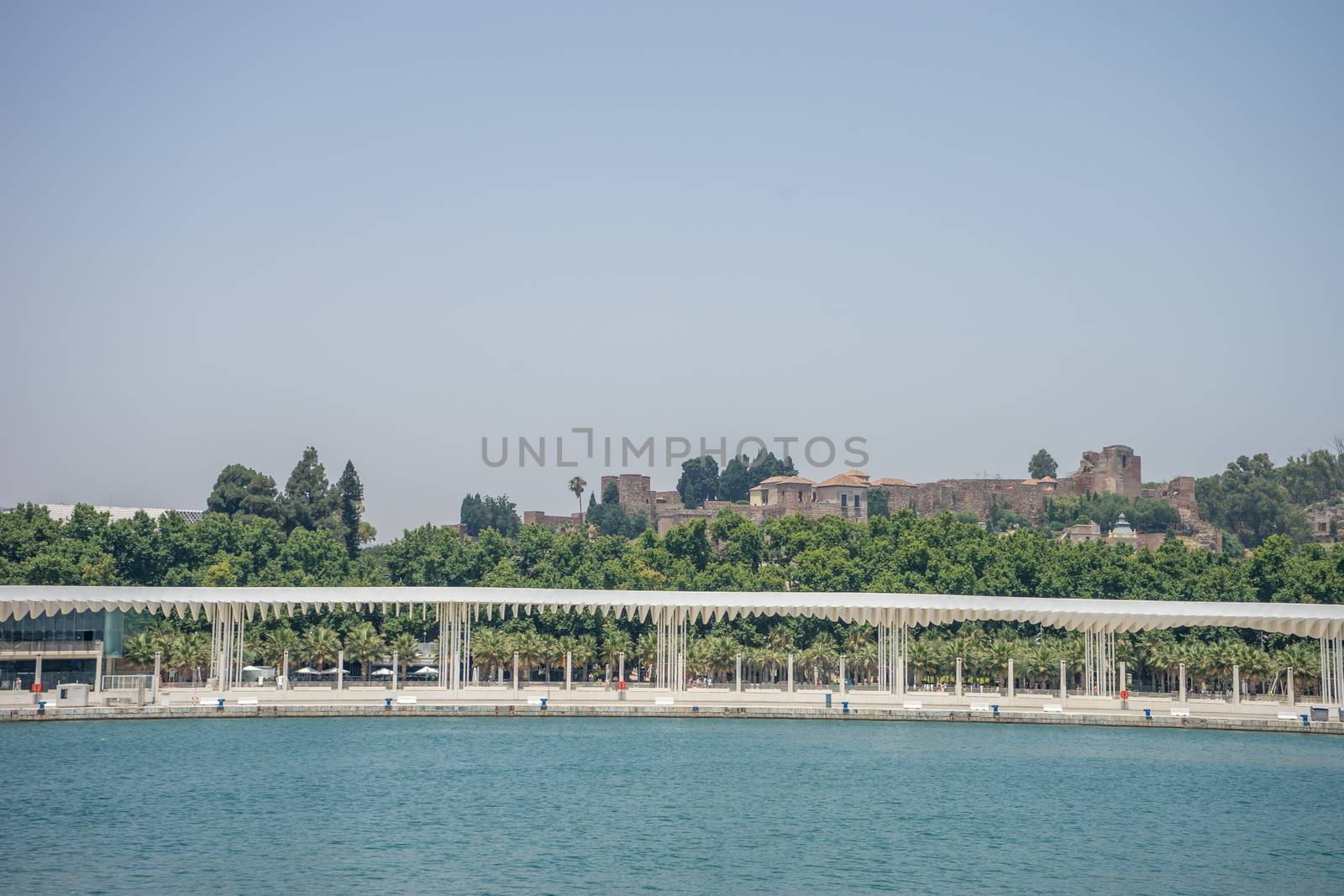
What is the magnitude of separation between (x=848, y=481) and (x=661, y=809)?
15137cm

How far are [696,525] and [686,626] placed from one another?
27828mm

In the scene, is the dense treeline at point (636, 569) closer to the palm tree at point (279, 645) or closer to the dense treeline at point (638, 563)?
the dense treeline at point (638, 563)

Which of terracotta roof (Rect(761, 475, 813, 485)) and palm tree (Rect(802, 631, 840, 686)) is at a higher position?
terracotta roof (Rect(761, 475, 813, 485))

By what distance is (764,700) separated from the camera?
214ft


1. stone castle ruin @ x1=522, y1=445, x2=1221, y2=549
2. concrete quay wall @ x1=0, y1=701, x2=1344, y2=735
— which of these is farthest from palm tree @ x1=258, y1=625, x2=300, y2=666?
stone castle ruin @ x1=522, y1=445, x2=1221, y2=549

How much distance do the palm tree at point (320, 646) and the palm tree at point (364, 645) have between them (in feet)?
1.93

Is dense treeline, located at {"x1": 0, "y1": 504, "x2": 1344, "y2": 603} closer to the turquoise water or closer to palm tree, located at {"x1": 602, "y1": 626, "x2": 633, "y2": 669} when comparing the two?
palm tree, located at {"x1": 602, "y1": 626, "x2": 633, "y2": 669}

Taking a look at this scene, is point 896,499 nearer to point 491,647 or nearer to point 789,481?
point 789,481

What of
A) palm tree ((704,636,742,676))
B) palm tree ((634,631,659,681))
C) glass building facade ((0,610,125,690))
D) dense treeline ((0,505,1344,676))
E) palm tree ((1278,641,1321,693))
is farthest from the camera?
dense treeline ((0,505,1344,676))

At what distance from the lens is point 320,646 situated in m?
71.7

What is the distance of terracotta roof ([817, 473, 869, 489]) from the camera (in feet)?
630

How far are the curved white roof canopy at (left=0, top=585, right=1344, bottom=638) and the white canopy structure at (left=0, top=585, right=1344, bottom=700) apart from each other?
5cm

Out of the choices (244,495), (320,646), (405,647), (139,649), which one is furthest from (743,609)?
(244,495)

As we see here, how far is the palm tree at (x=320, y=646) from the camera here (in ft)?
235
